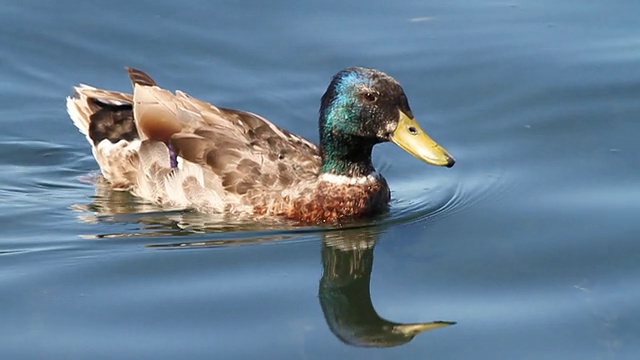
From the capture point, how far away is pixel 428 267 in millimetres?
9336

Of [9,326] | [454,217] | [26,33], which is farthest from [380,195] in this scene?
[26,33]

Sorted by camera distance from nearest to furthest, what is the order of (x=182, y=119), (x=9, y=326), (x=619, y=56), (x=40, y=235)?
1. (x=9, y=326)
2. (x=40, y=235)
3. (x=182, y=119)
4. (x=619, y=56)

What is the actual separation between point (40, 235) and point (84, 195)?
4.06 feet

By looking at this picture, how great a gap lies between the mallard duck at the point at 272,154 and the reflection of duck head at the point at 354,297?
0.39 m

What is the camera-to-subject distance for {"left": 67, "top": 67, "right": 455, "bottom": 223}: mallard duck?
10.0 m

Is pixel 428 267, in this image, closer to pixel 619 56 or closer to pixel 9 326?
pixel 9 326

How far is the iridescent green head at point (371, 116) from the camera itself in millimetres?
9914

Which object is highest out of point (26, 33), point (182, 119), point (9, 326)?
point (26, 33)

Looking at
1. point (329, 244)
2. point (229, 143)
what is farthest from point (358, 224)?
point (229, 143)

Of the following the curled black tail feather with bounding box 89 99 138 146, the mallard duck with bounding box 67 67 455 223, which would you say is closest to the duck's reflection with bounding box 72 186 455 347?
the mallard duck with bounding box 67 67 455 223

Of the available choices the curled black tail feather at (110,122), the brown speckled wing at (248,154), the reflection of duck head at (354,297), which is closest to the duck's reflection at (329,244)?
the reflection of duck head at (354,297)

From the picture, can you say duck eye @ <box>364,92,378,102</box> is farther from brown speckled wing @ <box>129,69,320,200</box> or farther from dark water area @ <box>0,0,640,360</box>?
dark water area @ <box>0,0,640,360</box>

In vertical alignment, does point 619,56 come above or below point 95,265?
above

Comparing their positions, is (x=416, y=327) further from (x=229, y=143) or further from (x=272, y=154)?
(x=229, y=143)
